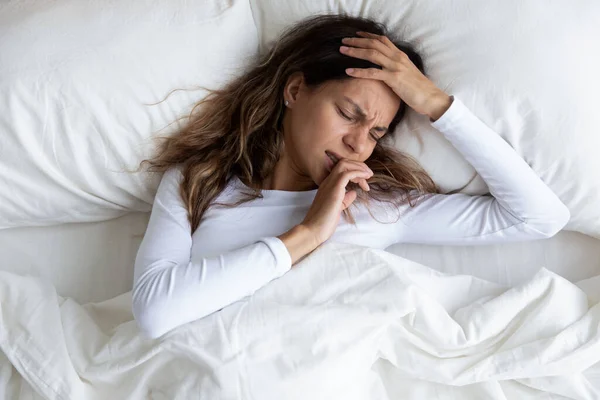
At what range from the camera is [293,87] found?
1.36 m

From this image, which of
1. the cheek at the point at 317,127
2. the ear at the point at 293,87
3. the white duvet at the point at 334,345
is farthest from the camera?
the ear at the point at 293,87

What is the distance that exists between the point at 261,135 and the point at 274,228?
0.20 meters

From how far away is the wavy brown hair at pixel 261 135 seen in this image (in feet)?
4.37

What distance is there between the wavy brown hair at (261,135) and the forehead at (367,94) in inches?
2.1

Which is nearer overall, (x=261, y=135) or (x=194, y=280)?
(x=194, y=280)

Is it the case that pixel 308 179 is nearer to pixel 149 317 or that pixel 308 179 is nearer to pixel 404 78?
pixel 404 78

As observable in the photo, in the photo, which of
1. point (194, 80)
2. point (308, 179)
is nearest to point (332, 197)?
point (308, 179)

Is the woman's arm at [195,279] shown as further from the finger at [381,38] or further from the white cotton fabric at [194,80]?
the finger at [381,38]

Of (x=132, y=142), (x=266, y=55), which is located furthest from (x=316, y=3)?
(x=132, y=142)

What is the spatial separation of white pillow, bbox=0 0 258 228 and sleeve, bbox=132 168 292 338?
9.4 inches

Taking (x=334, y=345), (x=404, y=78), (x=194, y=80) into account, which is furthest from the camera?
(x=194, y=80)

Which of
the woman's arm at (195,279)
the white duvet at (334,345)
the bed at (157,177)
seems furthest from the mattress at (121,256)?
the woman's arm at (195,279)

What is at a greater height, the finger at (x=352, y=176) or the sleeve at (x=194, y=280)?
the finger at (x=352, y=176)

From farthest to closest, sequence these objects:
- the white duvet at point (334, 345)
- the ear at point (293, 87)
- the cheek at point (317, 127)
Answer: the ear at point (293, 87) < the cheek at point (317, 127) < the white duvet at point (334, 345)
